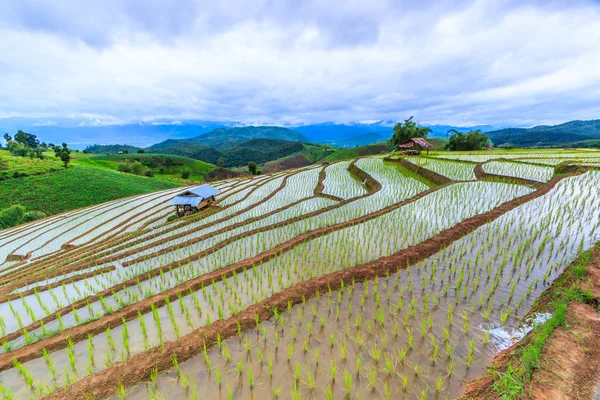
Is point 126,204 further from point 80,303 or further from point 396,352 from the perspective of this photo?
point 396,352

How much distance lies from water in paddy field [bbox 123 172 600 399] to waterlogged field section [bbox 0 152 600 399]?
2cm

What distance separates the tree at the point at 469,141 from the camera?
3800 cm

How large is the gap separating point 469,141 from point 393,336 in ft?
148

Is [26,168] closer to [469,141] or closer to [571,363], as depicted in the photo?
[571,363]

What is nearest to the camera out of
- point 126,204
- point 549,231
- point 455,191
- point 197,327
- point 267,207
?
point 197,327

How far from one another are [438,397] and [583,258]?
14.6 ft

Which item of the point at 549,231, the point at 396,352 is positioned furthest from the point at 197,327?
the point at 549,231

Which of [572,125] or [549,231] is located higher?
[572,125]

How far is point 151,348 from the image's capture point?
3.55 m

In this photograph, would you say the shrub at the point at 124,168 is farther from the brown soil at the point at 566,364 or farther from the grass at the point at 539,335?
the grass at the point at 539,335

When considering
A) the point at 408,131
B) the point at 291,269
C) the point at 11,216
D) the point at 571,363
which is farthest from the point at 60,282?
the point at 408,131

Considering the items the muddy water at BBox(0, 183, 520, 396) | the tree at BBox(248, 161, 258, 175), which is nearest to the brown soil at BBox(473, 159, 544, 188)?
the muddy water at BBox(0, 183, 520, 396)

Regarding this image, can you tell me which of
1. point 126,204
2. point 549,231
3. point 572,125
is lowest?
point 126,204

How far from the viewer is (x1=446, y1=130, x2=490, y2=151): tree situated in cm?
3800
